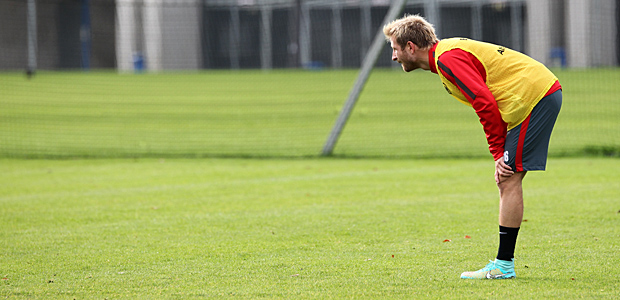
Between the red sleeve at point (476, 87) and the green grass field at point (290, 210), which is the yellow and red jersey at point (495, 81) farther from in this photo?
the green grass field at point (290, 210)

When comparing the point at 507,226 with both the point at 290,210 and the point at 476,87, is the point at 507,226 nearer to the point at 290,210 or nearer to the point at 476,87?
the point at 476,87

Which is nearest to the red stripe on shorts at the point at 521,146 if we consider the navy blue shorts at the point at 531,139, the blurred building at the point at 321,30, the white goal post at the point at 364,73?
the navy blue shorts at the point at 531,139

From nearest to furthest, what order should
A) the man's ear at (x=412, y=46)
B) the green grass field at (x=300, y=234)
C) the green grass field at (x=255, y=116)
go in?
the green grass field at (x=300, y=234) → the man's ear at (x=412, y=46) → the green grass field at (x=255, y=116)

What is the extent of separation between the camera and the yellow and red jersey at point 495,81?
4.22 metres

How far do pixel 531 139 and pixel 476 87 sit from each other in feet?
1.58

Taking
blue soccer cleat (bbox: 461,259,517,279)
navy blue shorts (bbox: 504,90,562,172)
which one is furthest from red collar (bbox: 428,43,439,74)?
blue soccer cleat (bbox: 461,259,517,279)

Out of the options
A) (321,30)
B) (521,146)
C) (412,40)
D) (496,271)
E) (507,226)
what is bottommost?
(496,271)

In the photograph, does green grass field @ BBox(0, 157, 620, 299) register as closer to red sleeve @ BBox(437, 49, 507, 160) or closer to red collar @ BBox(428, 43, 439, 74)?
red sleeve @ BBox(437, 49, 507, 160)

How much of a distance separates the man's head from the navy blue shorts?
0.73 metres

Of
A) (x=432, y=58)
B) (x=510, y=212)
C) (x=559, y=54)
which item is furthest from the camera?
(x=559, y=54)

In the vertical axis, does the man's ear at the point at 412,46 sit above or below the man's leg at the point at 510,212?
above

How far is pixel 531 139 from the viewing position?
14.0 feet

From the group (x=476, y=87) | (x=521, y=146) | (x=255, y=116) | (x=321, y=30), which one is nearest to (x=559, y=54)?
(x=321, y=30)

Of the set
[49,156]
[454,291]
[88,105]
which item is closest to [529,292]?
[454,291]
